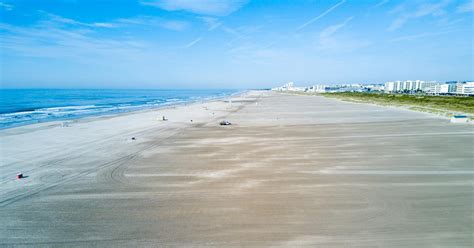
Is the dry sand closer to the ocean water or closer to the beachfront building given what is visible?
the ocean water

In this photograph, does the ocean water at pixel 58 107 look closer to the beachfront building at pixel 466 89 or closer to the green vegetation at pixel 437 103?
the green vegetation at pixel 437 103

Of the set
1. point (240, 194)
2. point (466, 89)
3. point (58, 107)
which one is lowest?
point (240, 194)

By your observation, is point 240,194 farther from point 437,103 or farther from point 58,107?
point 437,103

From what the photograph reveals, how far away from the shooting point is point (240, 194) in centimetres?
977

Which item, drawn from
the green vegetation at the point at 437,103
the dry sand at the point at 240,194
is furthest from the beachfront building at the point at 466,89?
the dry sand at the point at 240,194

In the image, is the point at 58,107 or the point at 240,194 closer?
the point at 240,194

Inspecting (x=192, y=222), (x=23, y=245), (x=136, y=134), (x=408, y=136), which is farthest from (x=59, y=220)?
(x=408, y=136)

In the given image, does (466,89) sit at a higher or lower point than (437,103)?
higher

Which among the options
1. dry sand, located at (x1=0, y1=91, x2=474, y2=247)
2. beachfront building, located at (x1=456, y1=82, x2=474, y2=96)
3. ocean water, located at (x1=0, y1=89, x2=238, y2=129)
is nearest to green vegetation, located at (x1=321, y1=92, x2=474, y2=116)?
dry sand, located at (x1=0, y1=91, x2=474, y2=247)

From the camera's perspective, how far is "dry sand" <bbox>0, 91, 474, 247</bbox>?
7.07 m

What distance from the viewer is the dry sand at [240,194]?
7.07 meters

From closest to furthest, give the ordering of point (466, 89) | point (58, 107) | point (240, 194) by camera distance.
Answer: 1. point (240, 194)
2. point (58, 107)
3. point (466, 89)

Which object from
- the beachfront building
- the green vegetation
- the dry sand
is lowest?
the dry sand

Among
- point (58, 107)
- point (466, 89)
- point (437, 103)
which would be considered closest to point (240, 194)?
point (58, 107)
